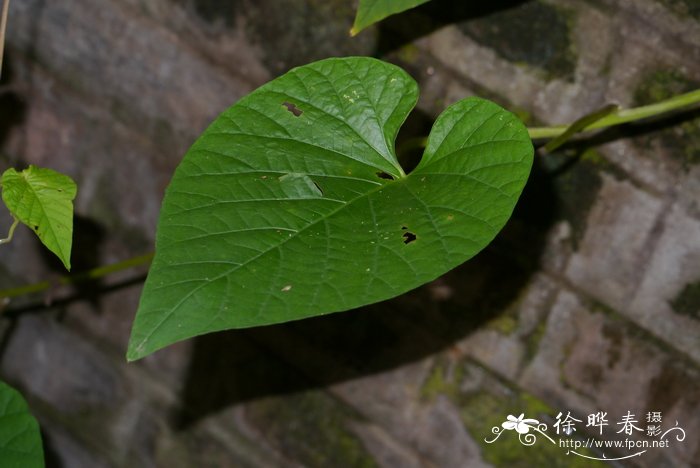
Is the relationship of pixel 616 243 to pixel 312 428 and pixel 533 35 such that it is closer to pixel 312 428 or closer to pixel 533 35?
pixel 533 35

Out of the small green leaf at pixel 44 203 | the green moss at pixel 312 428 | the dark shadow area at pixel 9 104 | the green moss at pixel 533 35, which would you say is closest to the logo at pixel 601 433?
the green moss at pixel 312 428

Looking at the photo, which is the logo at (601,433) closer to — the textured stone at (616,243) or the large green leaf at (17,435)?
the textured stone at (616,243)

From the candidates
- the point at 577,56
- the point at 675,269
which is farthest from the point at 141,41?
the point at 675,269

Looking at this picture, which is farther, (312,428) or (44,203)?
(312,428)

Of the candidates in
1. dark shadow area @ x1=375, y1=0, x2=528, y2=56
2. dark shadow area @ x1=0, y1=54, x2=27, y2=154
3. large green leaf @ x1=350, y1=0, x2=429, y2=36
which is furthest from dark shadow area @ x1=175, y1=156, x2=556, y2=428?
dark shadow area @ x1=0, y1=54, x2=27, y2=154

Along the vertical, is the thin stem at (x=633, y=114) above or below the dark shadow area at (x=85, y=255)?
above

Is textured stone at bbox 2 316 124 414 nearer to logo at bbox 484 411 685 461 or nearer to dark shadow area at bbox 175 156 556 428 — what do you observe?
dark shadow area at bbox 175 156 556 428

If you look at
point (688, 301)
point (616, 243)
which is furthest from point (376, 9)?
point (688, 301)

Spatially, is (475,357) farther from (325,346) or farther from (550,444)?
(325,346)
